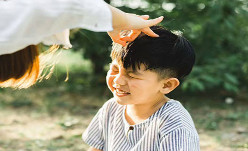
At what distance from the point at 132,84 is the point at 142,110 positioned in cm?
24

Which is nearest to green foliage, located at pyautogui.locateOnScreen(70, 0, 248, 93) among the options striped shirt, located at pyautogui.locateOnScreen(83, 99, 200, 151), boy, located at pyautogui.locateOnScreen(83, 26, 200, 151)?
striped shirt, located at pyautogui.locateOnScreen(83, 99, 200, 151)

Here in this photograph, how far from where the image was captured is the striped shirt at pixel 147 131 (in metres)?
1.82

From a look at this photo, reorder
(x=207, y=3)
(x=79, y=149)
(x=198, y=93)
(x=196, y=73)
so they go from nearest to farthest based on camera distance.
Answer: (x=79, y=149)
(x=196, y=73)
(x=207, y=3)
(x=198, y=93)

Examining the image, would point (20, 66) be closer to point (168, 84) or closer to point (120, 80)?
point (120, 80)

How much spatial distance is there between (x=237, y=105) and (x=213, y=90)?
416 millimetres

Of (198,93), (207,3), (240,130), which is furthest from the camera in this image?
(198,93)

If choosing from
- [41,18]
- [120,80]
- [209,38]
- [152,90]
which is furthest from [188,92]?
[41,18]

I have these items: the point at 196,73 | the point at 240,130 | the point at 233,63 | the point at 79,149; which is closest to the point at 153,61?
the point at 79,149

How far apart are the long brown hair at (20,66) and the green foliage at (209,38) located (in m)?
2.41

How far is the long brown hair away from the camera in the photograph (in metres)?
1.60

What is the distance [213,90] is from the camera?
Answer: 15.2 feet

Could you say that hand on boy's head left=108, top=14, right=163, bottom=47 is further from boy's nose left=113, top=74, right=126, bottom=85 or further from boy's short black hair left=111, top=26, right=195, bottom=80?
boy's nose left=113, top=74, right=126, bottom=85

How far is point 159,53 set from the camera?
1810 millimetres

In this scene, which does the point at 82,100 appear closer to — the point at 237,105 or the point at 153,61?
the point at 237,105
